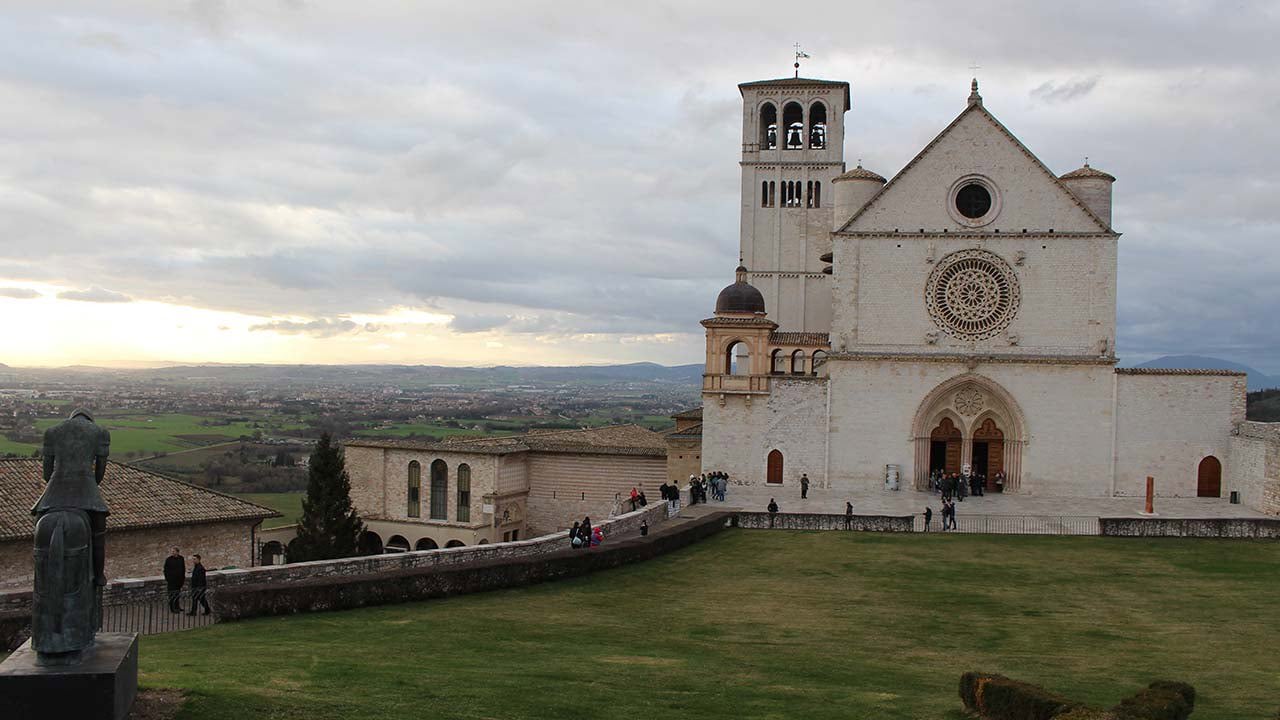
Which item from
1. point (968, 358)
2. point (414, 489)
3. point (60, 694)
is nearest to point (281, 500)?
point (414, 489)

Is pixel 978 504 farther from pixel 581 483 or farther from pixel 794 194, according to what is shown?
pixel 794 194

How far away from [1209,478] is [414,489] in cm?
3196

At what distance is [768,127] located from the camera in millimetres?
58969

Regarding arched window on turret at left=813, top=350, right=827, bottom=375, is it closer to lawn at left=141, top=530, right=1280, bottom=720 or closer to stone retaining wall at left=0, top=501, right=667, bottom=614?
lawn at left=141, top=530, right=1280, bottom=720

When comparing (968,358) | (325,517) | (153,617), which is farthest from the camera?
(968,358)

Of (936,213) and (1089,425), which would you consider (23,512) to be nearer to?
(936,213)

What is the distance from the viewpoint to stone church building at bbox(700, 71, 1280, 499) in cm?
4128

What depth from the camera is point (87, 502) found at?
10.6 m

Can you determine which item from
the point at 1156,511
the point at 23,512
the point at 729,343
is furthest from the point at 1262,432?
the point at 23,512

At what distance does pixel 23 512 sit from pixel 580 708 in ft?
66.6

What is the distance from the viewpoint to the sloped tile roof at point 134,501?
1048 inches

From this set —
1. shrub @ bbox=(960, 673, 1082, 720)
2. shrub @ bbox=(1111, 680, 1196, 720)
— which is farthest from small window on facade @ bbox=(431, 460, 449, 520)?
shrub @ bbox=(1111, 680, 1196, 720)

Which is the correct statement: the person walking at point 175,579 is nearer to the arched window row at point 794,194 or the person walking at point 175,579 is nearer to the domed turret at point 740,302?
the domed turret at point 740,302

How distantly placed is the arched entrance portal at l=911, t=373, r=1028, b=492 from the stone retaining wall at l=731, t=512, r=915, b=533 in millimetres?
10757
